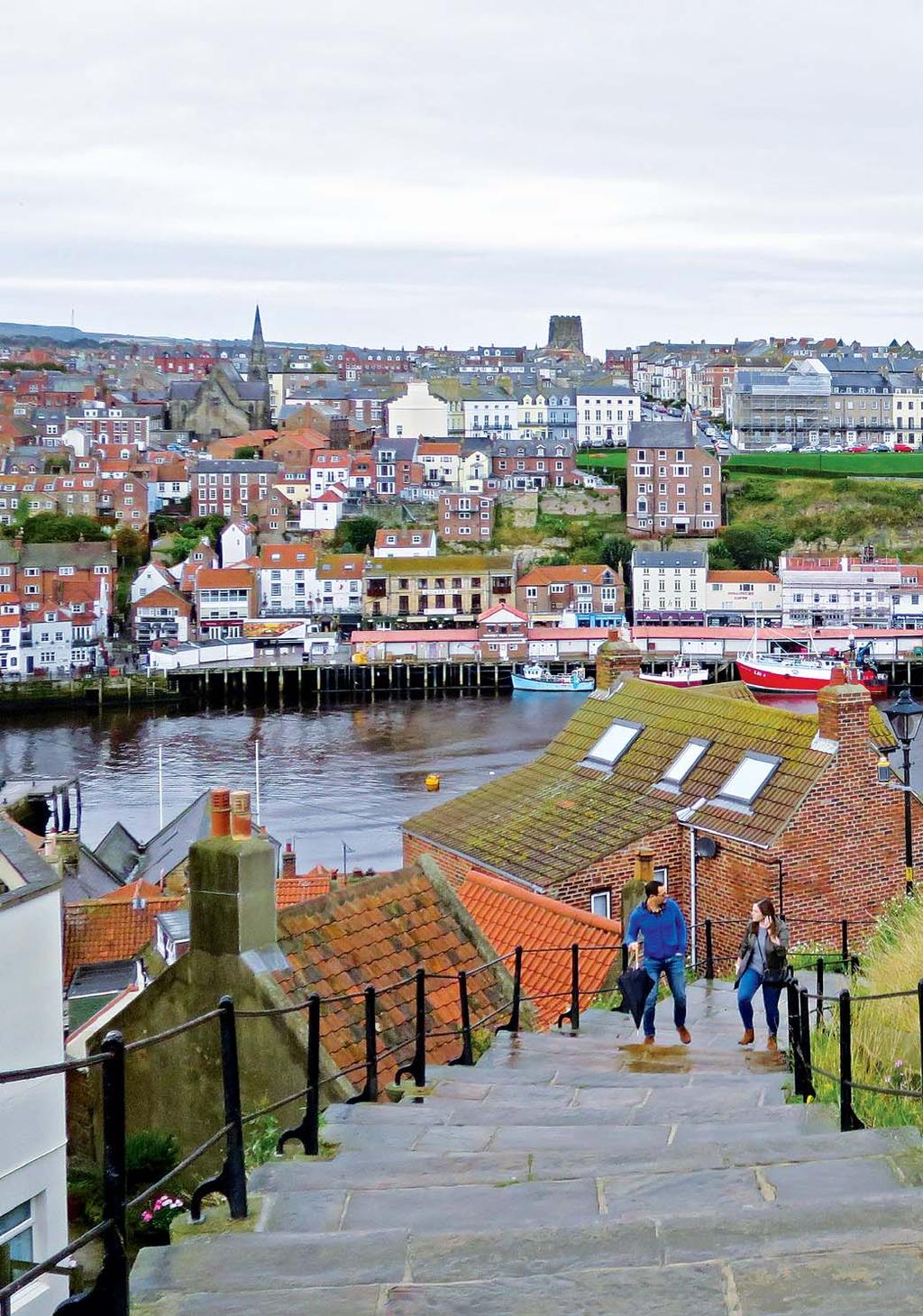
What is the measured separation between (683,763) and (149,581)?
71.5 meters

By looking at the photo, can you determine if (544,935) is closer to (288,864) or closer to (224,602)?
(288,864)

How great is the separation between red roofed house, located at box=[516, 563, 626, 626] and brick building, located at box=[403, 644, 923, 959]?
6593 cm

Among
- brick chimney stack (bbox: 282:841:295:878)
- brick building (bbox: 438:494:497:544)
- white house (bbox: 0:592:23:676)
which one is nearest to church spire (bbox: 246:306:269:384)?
brick building (bbox: 438:494:497:544)

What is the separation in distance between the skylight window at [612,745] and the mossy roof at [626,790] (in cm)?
8

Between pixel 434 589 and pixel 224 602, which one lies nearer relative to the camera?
pixel 224 602

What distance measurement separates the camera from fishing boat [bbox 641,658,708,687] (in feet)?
237

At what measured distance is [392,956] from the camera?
834cm

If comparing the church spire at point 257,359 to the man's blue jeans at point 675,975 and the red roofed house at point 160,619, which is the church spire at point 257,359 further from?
the man's blue jeans at point 675,975

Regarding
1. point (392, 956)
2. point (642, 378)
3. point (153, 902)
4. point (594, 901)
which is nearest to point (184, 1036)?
point (392, 956)

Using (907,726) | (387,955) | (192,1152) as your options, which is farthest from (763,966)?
(907,726)

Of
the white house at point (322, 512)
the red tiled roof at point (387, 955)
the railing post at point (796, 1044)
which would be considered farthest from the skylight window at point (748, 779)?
the white house at point (322, 512)

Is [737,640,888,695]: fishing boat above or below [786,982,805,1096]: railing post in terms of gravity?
below

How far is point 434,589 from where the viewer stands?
3314 inches

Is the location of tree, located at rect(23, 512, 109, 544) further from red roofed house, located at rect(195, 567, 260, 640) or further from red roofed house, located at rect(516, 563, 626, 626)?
red roofed house, located at rect(516, 563, 626, 626)
